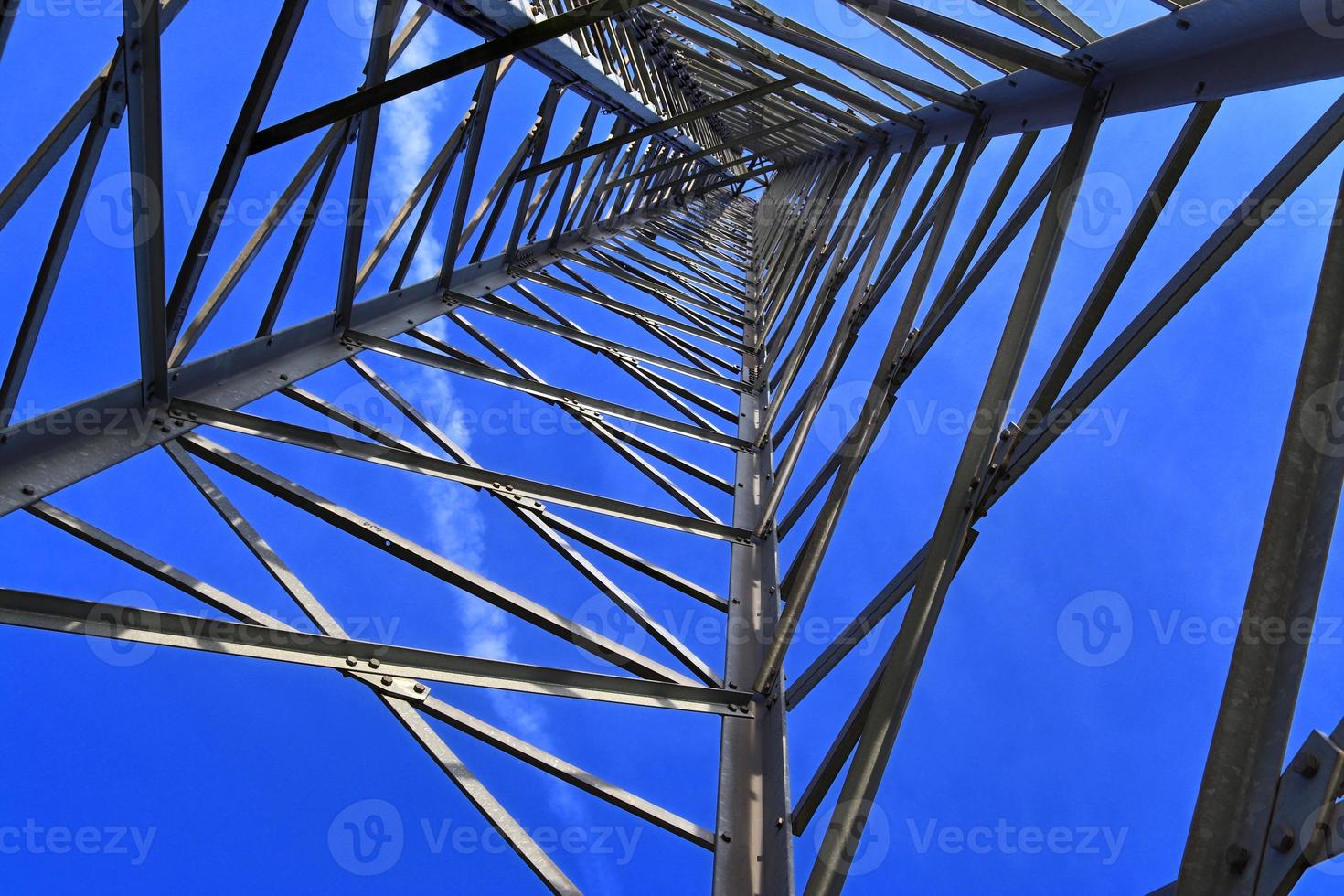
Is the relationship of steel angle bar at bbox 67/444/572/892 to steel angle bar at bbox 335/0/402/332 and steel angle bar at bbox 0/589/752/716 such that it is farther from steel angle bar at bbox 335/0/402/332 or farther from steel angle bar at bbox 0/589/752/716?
steel angle bar at bbox 335/0/402/332

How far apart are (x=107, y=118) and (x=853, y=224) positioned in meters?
7.44

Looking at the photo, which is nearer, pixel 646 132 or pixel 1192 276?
pixel 1192 276

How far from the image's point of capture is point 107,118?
4051 millimetres

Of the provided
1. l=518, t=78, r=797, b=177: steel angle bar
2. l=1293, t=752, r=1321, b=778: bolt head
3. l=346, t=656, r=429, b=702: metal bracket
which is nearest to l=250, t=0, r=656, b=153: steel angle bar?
l=346, t=656, r=429, b=702: metal bracket

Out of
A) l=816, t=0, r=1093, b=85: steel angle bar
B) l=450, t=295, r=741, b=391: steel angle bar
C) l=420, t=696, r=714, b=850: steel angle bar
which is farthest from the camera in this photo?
l=450, t=295, r=741, b=391: steel angle bar

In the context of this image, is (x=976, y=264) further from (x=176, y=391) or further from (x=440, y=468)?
(x=176, y=391)

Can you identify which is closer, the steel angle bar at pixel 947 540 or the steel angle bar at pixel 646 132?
the steel angle bar at pixel 947 540

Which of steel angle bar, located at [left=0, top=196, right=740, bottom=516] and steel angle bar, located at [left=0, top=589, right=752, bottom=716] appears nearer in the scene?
steel angle bar, located at [left=0, top=589, right=752, bottom=716]

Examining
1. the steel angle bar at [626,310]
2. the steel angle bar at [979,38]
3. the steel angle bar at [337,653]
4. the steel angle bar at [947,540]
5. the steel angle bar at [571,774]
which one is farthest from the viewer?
the steel angle bar at [626,310]

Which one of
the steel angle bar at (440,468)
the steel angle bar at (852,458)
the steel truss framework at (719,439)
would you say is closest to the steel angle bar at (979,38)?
the steel truss framework at (719,439)

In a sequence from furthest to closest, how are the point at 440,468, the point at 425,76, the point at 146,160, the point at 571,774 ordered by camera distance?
the point at 440,468
the point at 425,76
the point at 571,774
the point at 146,160

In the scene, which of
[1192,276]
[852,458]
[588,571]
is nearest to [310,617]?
[588,571]

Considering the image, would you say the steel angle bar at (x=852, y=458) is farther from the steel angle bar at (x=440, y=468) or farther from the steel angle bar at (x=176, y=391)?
the steel angle bar at (x=176, y=391)

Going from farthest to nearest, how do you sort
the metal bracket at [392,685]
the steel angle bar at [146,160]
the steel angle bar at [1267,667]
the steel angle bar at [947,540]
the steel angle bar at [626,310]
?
the steel angle bar at [626,310]
the metal bracket at [392,685]
the steel angle bar at [146,160]
the steel angle bar at [947,540]
the steel angle bar at [1267,667]
